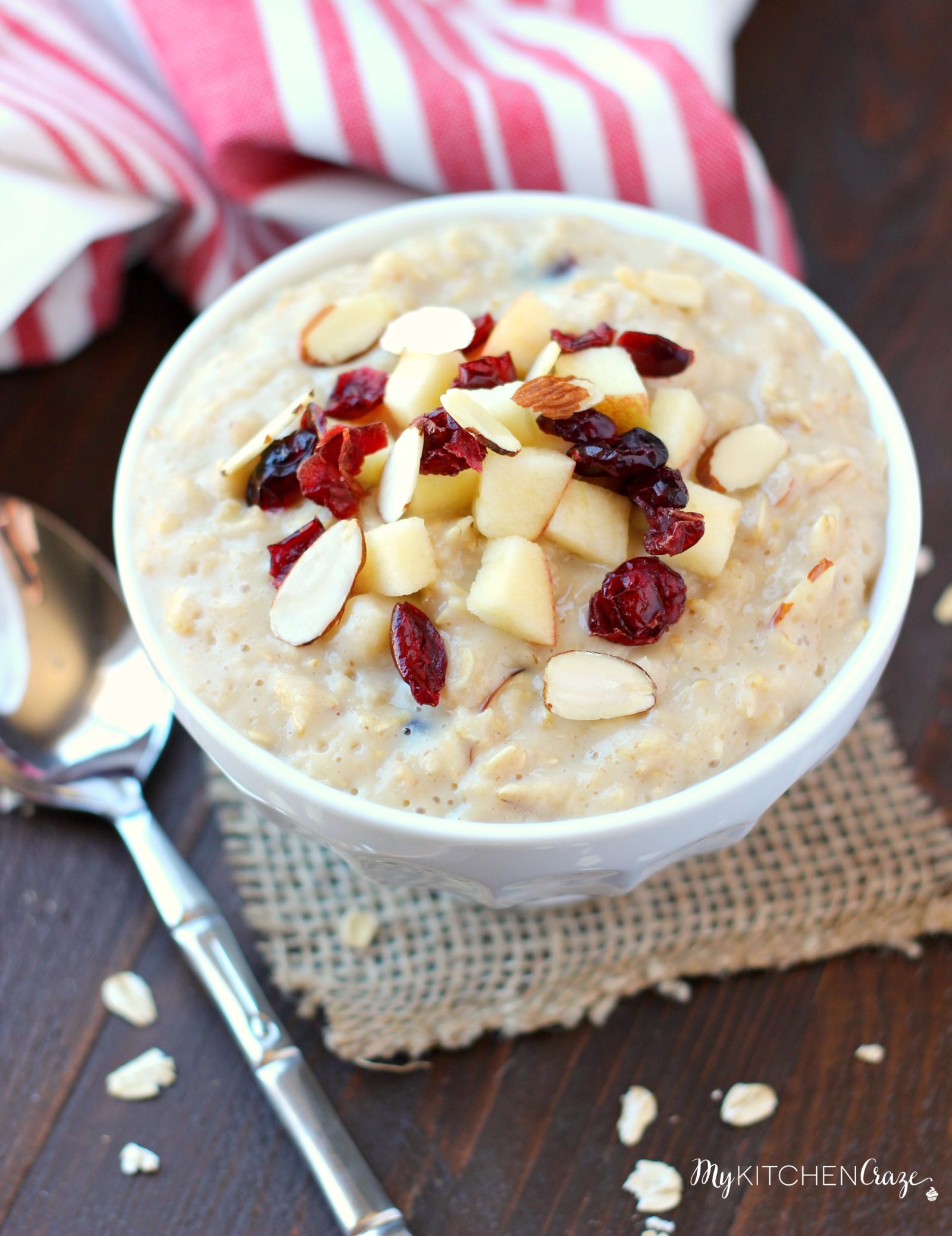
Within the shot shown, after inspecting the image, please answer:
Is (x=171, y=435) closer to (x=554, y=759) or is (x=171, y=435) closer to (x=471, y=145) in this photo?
(x=554, y=759)

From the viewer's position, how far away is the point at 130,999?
207 centimetres

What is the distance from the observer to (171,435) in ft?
6.25

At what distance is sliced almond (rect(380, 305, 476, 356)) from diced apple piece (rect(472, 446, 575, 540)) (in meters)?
0.24

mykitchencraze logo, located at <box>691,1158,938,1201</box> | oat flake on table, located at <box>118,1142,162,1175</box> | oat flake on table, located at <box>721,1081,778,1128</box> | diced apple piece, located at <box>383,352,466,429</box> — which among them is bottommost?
mykitchencraze logo, located at <box>691,1158,938,1201</box>

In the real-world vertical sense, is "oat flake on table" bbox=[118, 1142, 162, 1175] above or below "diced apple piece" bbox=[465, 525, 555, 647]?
below

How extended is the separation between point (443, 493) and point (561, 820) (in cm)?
49

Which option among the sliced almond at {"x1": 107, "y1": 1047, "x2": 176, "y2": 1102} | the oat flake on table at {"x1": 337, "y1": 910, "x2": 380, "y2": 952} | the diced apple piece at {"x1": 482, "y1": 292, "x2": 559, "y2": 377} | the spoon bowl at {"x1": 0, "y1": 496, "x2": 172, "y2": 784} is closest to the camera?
the diced apple piece at {"x1": 482, "y1": 292, "x2": 559, "y2": 377}

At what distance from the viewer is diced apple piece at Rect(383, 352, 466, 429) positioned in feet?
5.93

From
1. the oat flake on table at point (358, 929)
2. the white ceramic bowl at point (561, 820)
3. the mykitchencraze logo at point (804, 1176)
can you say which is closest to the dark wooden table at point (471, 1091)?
the mykitchencraze logo at point (804, 1176)

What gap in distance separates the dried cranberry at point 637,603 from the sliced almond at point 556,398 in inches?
9.3

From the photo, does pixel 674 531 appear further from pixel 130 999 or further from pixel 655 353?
pixel 130 999

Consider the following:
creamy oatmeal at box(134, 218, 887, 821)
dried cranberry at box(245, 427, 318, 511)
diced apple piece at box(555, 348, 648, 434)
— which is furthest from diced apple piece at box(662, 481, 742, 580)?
dried cranberry at box(245, 427, 318, 511)

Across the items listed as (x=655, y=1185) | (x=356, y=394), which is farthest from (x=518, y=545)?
(x=655, y=1185)

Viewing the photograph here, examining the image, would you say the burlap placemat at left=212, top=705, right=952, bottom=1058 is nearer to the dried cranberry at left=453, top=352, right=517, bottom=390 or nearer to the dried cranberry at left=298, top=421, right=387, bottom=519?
the dried cranberry at left=298, top=421, right=387, bottom=519
